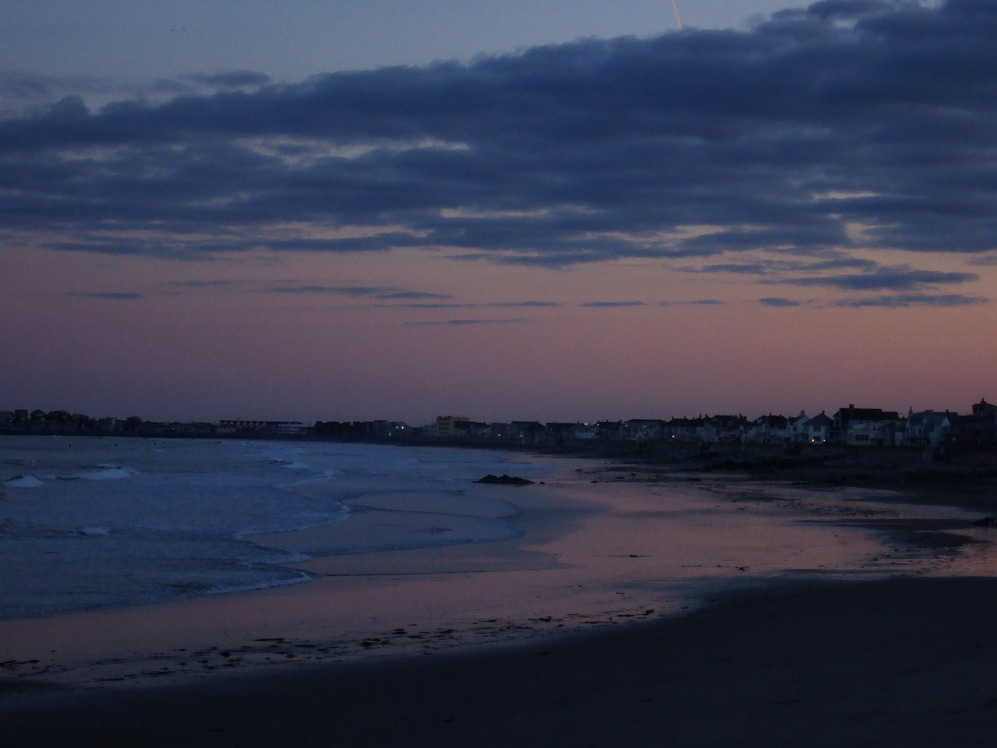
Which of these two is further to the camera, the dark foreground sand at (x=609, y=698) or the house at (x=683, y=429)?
the house at (x=683, y=429)

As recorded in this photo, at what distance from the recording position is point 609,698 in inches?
320

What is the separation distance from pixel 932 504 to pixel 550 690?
96.9 feet

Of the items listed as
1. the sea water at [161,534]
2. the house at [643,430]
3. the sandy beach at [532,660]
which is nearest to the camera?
the sandy beach at [532,660]

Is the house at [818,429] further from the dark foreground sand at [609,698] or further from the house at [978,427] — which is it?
the dark foreground sand at [609,698]

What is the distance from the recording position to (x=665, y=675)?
8.95 m

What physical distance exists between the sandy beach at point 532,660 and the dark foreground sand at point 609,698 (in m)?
0.03

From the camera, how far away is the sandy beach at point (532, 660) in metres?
7.29

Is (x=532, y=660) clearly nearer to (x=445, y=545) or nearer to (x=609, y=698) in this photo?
(x=609, y=698)

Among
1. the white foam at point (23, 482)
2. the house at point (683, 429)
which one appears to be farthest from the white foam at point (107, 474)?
the house at point (683, 429)

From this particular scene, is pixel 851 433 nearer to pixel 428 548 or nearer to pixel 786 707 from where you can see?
pixel 428 548

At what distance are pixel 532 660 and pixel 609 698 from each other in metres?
1.78

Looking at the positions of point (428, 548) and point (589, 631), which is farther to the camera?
point (428, 548)

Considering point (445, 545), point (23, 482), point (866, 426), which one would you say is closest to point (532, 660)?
point (445, 545)

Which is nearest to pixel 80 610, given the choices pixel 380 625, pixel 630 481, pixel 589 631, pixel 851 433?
pixel 380 625
